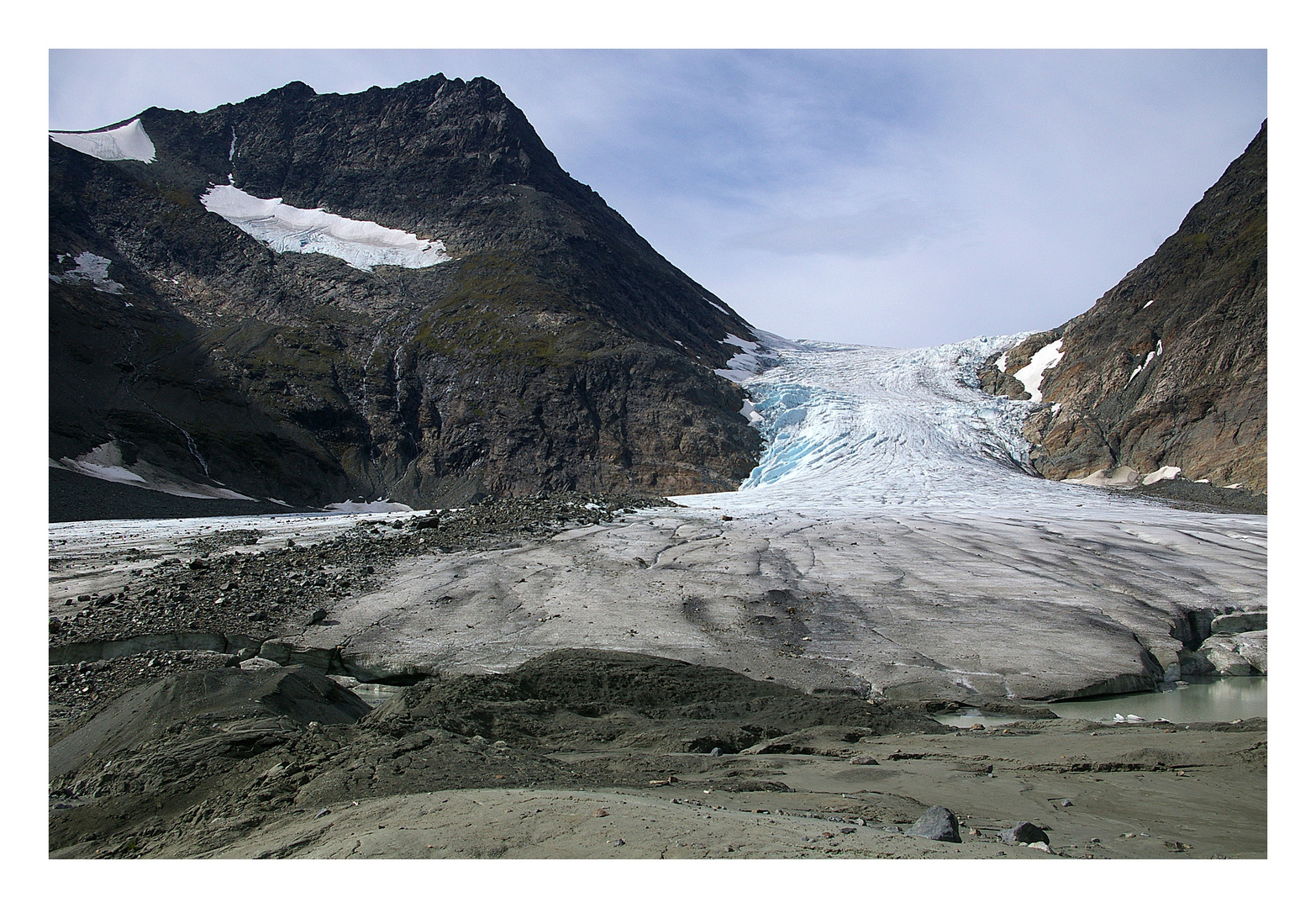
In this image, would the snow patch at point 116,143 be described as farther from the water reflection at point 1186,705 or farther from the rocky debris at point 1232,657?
the rocky debris at point 1232,657

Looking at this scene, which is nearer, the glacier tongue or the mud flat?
the mud flat

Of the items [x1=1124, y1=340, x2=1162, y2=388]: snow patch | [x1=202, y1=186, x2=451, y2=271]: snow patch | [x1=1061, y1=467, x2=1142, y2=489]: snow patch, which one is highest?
[x1=202, y1=186, x2=451, y2=271]: snow patch

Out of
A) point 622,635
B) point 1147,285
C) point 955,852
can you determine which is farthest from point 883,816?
point 1147,285

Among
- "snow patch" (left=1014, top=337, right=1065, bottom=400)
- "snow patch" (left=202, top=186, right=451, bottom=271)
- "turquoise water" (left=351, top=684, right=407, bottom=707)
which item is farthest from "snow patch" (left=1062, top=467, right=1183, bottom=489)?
"snow patch" (left=202, top=186, right=451, bottom=271)

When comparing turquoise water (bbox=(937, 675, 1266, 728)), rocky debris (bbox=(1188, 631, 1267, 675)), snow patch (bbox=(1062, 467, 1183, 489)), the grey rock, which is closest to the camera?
turquoise water (bbox=(937, 675, 1266, 728))

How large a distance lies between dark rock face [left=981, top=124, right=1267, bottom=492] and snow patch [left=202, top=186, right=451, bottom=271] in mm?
43592

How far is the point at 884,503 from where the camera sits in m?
31.0

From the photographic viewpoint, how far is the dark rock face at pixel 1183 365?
37.5 metres

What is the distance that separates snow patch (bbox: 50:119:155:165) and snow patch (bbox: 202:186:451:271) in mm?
7581

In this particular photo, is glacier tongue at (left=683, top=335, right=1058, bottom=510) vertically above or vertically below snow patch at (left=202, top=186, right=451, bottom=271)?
below

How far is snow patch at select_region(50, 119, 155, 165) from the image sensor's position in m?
68.2

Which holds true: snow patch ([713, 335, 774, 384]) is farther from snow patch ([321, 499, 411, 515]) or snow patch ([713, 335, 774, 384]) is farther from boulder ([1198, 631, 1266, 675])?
boulder ([1198, 631, 1266, 675])

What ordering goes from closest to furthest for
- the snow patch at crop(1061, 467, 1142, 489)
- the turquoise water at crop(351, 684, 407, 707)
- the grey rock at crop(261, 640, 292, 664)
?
the turquoise water at crop(351, 684, 407, 707) → the grey rock at crop(261, 640, 292, 664) → the snow patch at crop(1061, 467, 1142, 489)

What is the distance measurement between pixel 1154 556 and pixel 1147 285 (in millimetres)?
34601
